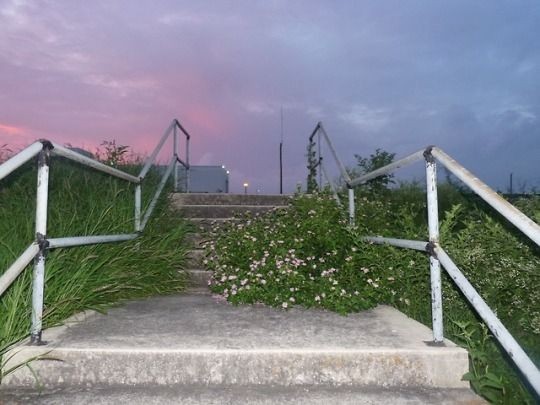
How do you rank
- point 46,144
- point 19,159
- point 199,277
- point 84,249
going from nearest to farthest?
1. point 19,159
2. point 46,144
3. point 84,249
4. point 199,277

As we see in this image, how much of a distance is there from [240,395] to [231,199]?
4.17 metres

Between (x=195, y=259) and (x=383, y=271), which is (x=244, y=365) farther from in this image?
(x=195, y=259)

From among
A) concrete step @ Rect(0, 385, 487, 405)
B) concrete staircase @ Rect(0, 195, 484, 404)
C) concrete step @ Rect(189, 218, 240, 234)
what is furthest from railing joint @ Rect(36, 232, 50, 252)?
concrete step @ Rect(189, 218, 240, 234)

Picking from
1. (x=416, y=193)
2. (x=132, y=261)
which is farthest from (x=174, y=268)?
(x=416, y=193)

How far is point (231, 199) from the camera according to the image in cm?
621

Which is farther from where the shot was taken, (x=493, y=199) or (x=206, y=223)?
(x=206, y=223)

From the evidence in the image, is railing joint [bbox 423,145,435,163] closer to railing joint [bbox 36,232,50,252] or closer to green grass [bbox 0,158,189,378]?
railing joint [bbox 36,232,50,252]

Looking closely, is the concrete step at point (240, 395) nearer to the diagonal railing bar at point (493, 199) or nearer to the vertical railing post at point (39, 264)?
the vertical railing post at point (39, 264)

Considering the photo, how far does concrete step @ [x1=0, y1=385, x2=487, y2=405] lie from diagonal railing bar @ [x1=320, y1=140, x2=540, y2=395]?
1.24ft

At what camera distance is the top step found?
611 centimetres

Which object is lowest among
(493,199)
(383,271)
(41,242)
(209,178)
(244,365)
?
(244,365)

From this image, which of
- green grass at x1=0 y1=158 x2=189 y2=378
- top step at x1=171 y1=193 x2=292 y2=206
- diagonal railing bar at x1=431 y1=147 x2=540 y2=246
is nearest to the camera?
diagonal railing bar at x1=431 y1=147 x2=540 y2=246

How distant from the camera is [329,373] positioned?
231 cm

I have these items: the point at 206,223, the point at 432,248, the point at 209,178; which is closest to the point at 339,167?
the point at 206,223
